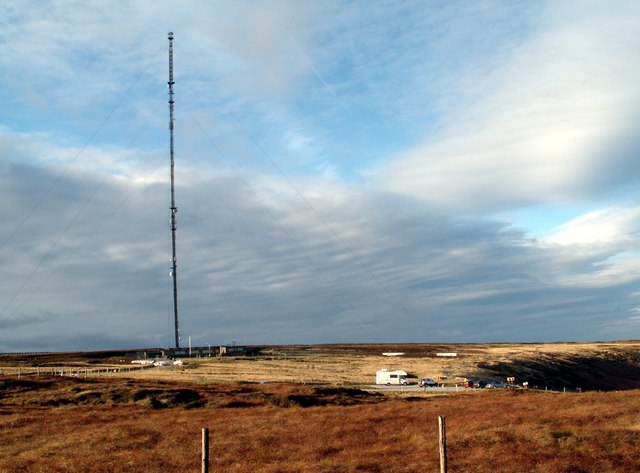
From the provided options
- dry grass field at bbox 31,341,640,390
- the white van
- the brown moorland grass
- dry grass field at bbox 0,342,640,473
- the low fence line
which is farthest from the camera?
the low fence line

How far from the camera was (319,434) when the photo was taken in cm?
3322

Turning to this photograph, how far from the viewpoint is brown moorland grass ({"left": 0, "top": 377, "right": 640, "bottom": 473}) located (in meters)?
25.9

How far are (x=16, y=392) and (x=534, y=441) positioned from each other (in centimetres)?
5043

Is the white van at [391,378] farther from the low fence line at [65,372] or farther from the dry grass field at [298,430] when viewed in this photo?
the low fence line at [65,372]

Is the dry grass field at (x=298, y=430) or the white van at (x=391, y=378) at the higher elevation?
the dry grass field at (x=298, y=430)

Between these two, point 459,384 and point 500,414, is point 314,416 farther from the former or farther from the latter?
point 459,384

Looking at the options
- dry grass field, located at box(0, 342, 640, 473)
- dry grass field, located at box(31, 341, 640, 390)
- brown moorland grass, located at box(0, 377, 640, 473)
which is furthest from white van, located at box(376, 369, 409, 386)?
brown moorland grass, located at box(0, 377, 640, 473)

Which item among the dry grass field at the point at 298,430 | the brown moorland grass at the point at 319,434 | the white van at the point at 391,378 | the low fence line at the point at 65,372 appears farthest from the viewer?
the low fence line at the point at 65,372

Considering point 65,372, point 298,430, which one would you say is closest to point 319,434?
point 298,430

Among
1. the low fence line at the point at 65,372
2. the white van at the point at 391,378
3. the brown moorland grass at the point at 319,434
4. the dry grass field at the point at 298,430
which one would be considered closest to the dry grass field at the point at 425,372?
the white van at the point at 391,378

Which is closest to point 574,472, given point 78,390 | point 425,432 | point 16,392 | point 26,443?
point 425,432

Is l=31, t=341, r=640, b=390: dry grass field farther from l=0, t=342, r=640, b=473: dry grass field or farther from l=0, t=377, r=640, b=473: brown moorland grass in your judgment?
l=0, t=377, r=640, b=473: brown moorland grass

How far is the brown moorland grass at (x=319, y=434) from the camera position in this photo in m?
25.9

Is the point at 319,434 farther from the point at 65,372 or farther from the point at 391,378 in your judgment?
the point at 65,372
